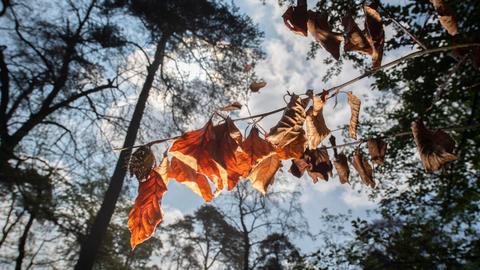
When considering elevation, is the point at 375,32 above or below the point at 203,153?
above

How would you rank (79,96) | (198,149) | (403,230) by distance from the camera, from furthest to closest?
(79,96)
(403,230)
(198,149)

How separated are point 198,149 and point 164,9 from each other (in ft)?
23.6

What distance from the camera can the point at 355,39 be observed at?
2.31ft

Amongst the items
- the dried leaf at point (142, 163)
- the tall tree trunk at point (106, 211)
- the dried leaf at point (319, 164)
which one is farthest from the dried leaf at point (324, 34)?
the tall tree trunk at point (106, 211)

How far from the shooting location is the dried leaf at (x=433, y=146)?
0.72 metres

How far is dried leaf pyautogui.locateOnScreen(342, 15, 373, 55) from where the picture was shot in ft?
2.31

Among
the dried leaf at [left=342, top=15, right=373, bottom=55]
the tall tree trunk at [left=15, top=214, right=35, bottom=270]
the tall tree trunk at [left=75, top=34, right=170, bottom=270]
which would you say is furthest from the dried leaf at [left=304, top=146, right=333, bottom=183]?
the tall tree trunk at [left=15, top=214, right=35, bottom=270]

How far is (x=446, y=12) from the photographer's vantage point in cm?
67

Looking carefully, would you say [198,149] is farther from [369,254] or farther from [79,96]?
[79,96]

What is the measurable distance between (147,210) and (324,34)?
0.58 meters

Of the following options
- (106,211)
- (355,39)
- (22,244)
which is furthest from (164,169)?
(22,244)

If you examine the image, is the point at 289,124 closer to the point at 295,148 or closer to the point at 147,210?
the point at 295,148

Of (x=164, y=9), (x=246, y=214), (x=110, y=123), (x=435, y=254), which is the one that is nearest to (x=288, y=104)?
(x=435, y=254)

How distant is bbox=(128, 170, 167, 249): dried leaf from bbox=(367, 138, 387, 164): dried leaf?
620 millimetres
